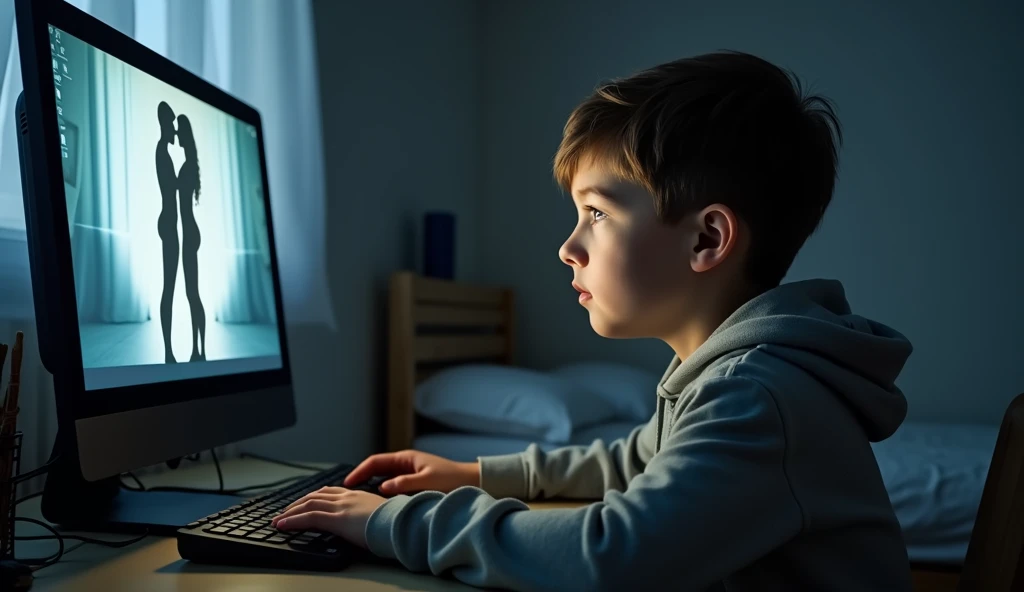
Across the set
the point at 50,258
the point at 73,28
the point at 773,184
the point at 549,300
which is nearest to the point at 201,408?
the point at 50,258

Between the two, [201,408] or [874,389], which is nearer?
[874,389]

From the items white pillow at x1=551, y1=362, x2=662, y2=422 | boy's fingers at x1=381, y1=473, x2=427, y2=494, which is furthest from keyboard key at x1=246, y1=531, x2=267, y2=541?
white pillow at x1=551, y1=362, x2=662, y2=422

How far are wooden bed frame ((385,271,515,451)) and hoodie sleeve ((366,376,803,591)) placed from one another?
1419 mm

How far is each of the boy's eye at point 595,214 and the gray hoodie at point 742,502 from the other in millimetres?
193

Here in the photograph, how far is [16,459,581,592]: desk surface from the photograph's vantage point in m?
0.62

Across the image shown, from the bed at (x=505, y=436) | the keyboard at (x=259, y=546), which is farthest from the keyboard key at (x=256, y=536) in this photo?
the bed at (x=505, y=436)

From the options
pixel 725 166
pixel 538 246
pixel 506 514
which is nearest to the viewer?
pixel 506 514

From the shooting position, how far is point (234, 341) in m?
1.01

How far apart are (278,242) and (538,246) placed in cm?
160

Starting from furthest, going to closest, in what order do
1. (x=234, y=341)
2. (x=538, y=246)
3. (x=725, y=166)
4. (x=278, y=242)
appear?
(x=538, y=246) → (x=278, y=242) → (x=234, y=341) → (x=725, y=166)

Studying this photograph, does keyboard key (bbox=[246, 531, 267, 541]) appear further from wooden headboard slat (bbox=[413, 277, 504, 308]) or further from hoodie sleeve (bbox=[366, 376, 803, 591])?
wooden headboard slat (bbox=[413, 277, 504, 308])

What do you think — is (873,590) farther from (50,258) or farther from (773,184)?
(50,258)

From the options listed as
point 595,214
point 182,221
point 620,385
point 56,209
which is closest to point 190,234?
point 182,221

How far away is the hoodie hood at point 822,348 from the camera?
0.71 metres
